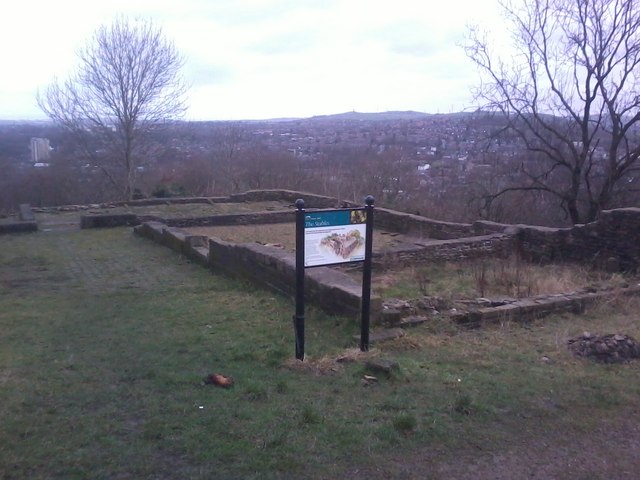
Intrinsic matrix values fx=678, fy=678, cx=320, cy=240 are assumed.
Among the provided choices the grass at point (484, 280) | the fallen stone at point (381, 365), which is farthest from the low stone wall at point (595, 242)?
the fallen stone at point (381, 365)

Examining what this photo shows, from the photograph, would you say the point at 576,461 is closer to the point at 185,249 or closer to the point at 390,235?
the point at 185,249

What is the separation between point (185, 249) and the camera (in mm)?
15461

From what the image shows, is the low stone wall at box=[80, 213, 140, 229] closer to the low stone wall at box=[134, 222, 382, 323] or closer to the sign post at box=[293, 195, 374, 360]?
the low stone wall at box=[134, 222, 382, 323]

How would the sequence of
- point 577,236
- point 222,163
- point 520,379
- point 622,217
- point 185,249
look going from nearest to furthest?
point 520,379 → point 622,217 → point 577,236 → point 185,249 → point 222,163

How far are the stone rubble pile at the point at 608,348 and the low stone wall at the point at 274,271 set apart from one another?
7.30 feet

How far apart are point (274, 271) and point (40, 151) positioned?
43.6 meters

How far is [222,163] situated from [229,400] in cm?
4012

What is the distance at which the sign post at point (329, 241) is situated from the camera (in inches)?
250

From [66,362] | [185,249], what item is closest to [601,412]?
[66,362]

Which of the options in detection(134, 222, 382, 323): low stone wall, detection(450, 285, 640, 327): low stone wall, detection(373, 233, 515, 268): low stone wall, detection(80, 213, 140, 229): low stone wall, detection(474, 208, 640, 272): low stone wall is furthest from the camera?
detection(80, 213, 140, 229): low stone wall

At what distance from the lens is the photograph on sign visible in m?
6.39

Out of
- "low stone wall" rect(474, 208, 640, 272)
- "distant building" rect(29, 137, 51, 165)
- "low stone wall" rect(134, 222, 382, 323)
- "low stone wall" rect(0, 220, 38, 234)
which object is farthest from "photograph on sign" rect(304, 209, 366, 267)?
"distant building" rect(29, 137, 51, 165)

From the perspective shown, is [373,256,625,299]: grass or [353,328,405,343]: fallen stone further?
[373,256,625,299]: grass

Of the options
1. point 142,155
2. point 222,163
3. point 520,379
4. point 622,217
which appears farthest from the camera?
point 222,163
